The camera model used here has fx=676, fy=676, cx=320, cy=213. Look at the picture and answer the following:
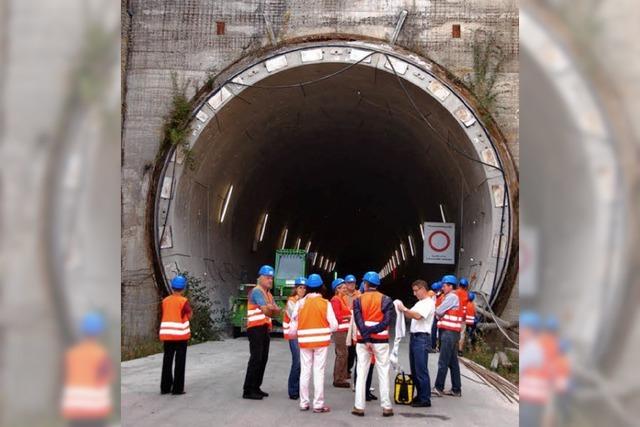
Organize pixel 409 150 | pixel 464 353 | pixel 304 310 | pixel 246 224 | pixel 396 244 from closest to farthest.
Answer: pixel 304 310
pixel 464 353
pixel 409 150
pixel 246 224
pixel 396 244

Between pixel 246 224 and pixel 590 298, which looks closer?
pixel 590 298

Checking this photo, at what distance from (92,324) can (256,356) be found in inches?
281

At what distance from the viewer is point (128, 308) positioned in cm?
1481

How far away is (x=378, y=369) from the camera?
7.65m

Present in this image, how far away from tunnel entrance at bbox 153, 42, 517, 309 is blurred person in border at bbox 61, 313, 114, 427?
13070mm

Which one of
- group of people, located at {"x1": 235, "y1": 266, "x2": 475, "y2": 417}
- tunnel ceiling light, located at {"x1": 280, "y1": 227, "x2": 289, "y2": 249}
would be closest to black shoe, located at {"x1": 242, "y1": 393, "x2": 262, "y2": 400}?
group of people, located at {"x1": 235, "y1": 266, "x2": 475, "y2": 417}

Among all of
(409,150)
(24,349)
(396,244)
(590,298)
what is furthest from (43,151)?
(396,244)

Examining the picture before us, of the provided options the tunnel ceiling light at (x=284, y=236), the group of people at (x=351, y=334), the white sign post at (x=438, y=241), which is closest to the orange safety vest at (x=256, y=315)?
the group of people at (x=351, y=334)

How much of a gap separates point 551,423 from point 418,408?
23.3 ft

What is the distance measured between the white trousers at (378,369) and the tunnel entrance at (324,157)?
710 cm

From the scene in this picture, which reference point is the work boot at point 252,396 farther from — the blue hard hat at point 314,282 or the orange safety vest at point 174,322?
the blue hard hat at point 314,282

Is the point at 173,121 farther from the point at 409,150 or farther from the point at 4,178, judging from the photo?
the point at 4,178

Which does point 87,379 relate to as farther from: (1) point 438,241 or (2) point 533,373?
(1) point 438,241

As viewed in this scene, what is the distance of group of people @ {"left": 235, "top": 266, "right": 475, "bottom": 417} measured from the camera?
7684 millimetres
